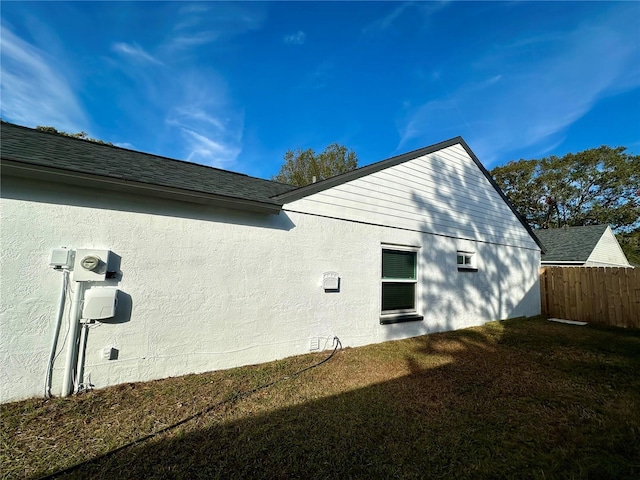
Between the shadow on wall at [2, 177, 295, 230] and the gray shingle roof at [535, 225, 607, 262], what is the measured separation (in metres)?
16.1

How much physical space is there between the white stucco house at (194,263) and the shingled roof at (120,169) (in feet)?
0.08

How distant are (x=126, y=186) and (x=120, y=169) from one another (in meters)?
0.50

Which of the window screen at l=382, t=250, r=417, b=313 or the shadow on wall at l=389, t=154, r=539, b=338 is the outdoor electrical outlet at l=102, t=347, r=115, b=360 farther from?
the shadow on wall at l=389, t=154, r=539, b=338

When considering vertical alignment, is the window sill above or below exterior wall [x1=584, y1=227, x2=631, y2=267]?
below

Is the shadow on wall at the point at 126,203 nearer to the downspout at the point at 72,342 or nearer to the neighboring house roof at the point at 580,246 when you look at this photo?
the downspout at the point at 72,342

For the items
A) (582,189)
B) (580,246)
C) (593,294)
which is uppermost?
(582,189)

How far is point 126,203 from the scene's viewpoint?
12.1ft

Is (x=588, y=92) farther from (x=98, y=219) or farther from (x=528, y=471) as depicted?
(x=98, y=219)

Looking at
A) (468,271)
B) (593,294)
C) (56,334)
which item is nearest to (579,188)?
(593,294)

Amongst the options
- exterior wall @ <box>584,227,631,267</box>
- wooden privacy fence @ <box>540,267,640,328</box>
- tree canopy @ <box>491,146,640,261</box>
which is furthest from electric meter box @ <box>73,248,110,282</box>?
tree canopy @ <box>491,146,640,261</box>

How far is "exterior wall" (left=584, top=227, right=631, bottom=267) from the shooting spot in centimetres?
1518

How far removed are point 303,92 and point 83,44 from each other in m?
6.00

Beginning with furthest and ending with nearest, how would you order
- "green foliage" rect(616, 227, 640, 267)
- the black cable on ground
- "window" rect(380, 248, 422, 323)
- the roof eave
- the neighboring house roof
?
"green foliage" rect(616, 227, 640, 267), the neighboring house roof, "window" rect(380, 248, 422, 323), the roof eave, the black cable on ground

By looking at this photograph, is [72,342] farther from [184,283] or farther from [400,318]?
[400,318]
